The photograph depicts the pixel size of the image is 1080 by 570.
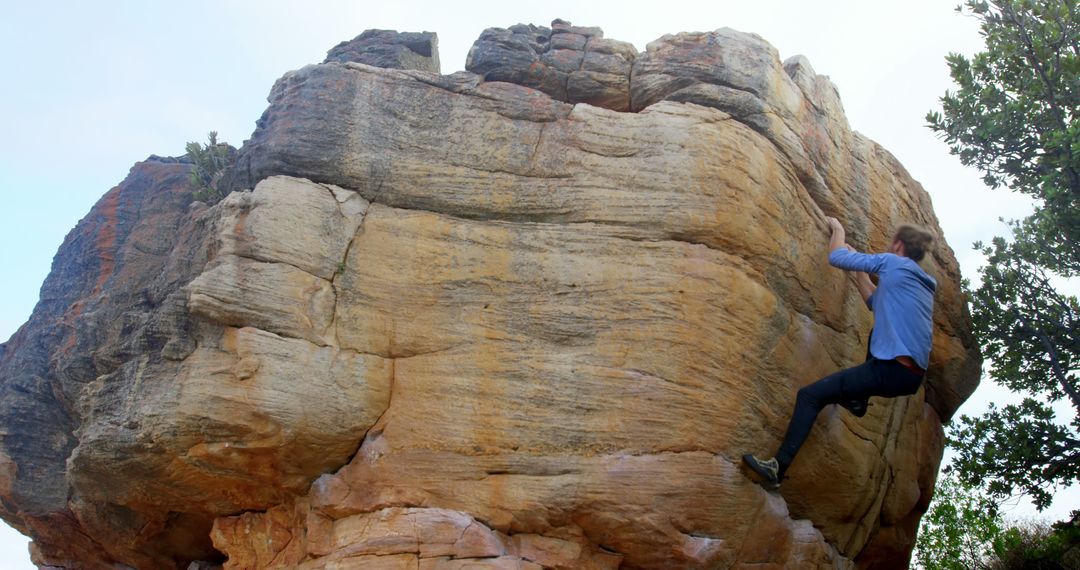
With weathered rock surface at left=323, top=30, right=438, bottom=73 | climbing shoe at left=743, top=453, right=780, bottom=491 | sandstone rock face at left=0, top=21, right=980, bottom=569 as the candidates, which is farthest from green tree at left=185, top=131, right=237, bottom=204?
climbing shoe at left=743, top=453, right=780, bottom=491

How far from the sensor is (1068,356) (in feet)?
43.9

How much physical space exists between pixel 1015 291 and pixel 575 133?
23.1 feet

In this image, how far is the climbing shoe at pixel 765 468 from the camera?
8.91 metres

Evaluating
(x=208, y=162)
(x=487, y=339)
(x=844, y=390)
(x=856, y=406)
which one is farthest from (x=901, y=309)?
(x=208, y=162)

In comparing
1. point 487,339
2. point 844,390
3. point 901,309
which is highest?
point 901,309

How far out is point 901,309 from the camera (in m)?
9.08

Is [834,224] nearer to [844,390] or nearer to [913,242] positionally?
[913,242]

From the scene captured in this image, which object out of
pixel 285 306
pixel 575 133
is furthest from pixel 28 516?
pixel 575 133

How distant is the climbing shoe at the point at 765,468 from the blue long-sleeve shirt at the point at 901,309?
1.28 m

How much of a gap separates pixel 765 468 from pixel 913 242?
2.55m

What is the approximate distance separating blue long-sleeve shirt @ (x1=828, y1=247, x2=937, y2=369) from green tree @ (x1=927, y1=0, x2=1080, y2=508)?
4.27 m

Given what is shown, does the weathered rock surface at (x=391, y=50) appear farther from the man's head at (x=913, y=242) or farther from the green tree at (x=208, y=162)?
the man's head at (x=913, y=242)

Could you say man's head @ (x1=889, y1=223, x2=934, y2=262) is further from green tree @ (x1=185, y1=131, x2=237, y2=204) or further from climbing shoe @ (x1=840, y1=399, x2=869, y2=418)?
green tree @ (x1=185, y1=131, x2=237, y2=204)

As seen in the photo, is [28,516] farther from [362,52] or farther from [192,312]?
[362,52]
